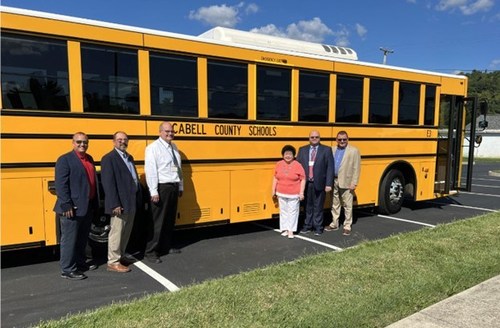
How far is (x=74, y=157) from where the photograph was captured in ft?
14.4

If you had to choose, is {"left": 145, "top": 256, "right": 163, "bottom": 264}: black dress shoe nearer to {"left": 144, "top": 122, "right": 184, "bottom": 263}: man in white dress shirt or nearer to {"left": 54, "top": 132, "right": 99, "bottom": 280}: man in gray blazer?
{"left": 144, "top": 122, "right": 184, "bottom": 263}: man in white dress shirt

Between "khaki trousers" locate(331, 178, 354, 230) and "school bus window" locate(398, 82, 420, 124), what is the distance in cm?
203

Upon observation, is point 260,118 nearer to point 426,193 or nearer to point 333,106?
point 333,106

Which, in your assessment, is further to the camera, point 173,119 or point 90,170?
point 173,119

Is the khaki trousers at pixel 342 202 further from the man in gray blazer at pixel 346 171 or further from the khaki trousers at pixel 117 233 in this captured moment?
the khaki trousers at pixel 117 233

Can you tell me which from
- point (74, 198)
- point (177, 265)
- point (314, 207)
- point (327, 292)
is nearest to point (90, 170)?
point (74, 198)

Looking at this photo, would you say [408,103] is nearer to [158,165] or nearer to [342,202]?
[342,202]

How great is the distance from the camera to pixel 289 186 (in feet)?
20.6

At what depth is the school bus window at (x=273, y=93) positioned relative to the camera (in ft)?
20.5

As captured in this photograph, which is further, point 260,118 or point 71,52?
point 260,118

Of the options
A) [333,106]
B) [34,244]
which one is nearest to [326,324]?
[34,244]

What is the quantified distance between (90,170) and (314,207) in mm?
3653

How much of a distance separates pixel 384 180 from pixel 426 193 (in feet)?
4.40

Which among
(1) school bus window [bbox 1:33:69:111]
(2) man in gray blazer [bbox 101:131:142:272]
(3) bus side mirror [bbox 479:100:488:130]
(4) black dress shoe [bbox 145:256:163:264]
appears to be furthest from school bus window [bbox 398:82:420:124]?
(1) school bus window [bbox 1:33:69:111]
